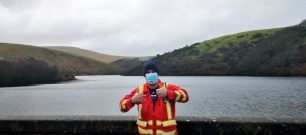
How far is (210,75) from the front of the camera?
504 feet

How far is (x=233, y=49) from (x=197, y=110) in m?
119

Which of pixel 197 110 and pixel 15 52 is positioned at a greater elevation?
pixel 15 52

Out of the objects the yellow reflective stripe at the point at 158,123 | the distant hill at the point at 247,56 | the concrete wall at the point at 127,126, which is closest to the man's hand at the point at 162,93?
the yellow reflective stripe at the point at 158,123

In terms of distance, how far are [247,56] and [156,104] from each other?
142 metres

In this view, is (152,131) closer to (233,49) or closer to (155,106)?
(155,106)

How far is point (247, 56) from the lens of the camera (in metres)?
141

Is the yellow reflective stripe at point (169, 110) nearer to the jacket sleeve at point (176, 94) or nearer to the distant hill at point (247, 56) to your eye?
the jacket sleeve at point (176, 94)

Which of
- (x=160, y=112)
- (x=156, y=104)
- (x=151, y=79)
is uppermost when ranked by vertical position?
(x=151, y=79)

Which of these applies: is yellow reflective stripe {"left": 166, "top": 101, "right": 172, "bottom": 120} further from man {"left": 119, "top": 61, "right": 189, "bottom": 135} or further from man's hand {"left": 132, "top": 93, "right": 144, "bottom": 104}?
man's hand {"left": 132, "top": 93, "right": 144, "bottom": 104}

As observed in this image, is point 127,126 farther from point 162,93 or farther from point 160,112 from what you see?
point 162,93

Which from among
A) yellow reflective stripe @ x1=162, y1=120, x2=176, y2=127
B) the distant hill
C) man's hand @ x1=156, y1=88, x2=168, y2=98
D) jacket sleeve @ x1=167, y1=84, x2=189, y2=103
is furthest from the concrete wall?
the distant hill

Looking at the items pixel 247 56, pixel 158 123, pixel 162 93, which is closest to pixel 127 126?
pixel 158 123

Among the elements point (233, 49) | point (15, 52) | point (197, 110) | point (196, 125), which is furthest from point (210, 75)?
point (196, 125)

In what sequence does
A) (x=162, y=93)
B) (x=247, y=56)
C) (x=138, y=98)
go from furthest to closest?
(x=247, y=56), (x=138, y=98), (x=162, y=93)
